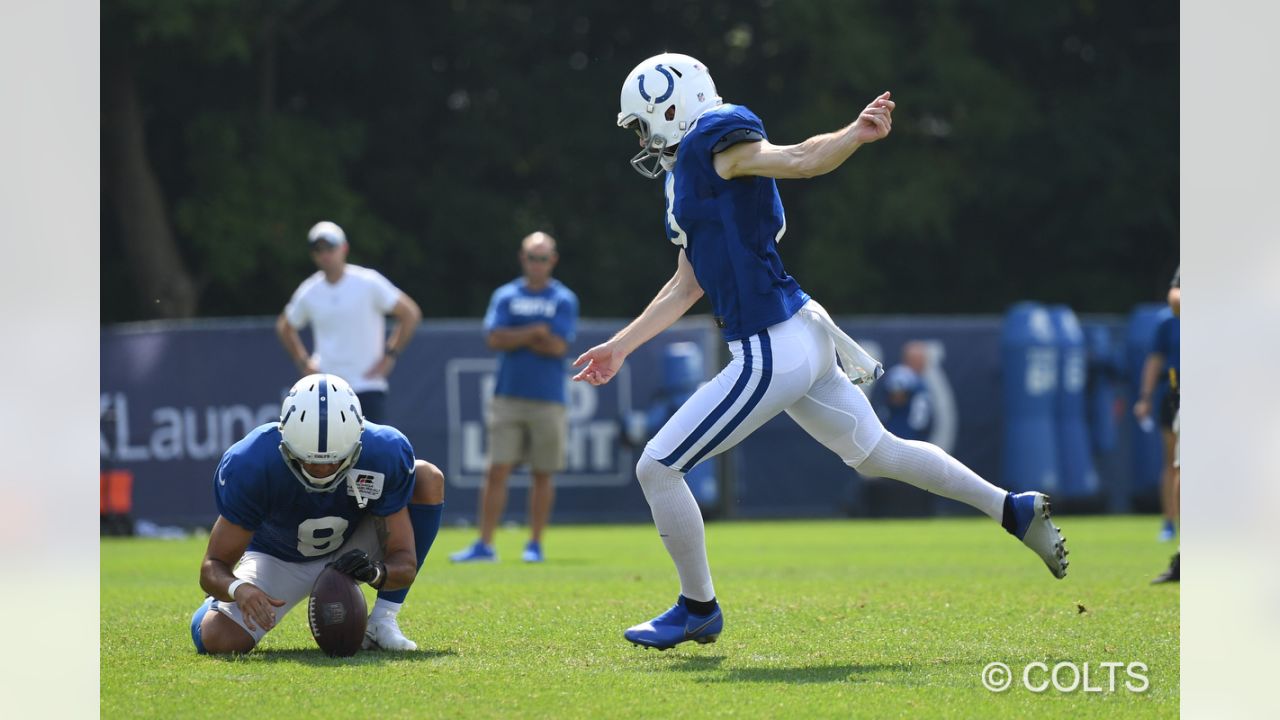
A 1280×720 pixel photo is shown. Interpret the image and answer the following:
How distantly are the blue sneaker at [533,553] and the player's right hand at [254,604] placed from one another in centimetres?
503

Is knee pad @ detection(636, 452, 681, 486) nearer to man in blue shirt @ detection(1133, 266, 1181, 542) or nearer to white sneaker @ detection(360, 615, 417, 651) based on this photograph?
white sneaker @ detection(360, 615, 417, 651)

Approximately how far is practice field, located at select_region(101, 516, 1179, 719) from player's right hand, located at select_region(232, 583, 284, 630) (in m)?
0.16

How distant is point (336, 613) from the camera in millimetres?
5895

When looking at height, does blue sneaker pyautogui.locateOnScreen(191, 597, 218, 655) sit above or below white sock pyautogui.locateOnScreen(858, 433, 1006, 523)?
below

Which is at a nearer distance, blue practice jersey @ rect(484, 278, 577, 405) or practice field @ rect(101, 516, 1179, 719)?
practice field @ rect(101, 516, 1179, 719)

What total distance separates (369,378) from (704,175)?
554 centimetres

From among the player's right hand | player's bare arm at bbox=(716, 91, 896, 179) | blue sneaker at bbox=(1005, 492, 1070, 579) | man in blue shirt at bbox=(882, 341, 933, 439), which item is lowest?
man in blue shirt at bbox=(882, 341, 933, 439)

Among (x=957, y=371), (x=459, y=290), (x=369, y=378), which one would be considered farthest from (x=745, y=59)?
(x=369, y=378)

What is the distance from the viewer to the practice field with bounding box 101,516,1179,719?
4992 mm

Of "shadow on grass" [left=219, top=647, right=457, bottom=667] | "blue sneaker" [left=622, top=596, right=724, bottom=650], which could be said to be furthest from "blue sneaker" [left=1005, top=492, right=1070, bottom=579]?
"shadow on grass" [left=219, top=647, right=457, bottom=667]

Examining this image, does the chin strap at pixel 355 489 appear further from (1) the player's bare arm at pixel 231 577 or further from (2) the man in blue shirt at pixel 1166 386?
(2) the man in blue shirt at pixel 1166 386

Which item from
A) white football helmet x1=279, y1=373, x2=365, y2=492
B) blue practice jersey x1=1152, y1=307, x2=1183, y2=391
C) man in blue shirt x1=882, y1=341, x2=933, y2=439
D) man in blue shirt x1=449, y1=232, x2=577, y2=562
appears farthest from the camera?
man in blue shirt x1=882, y1=341, x2=933, y2=439

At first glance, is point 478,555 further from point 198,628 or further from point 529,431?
point 198,628
